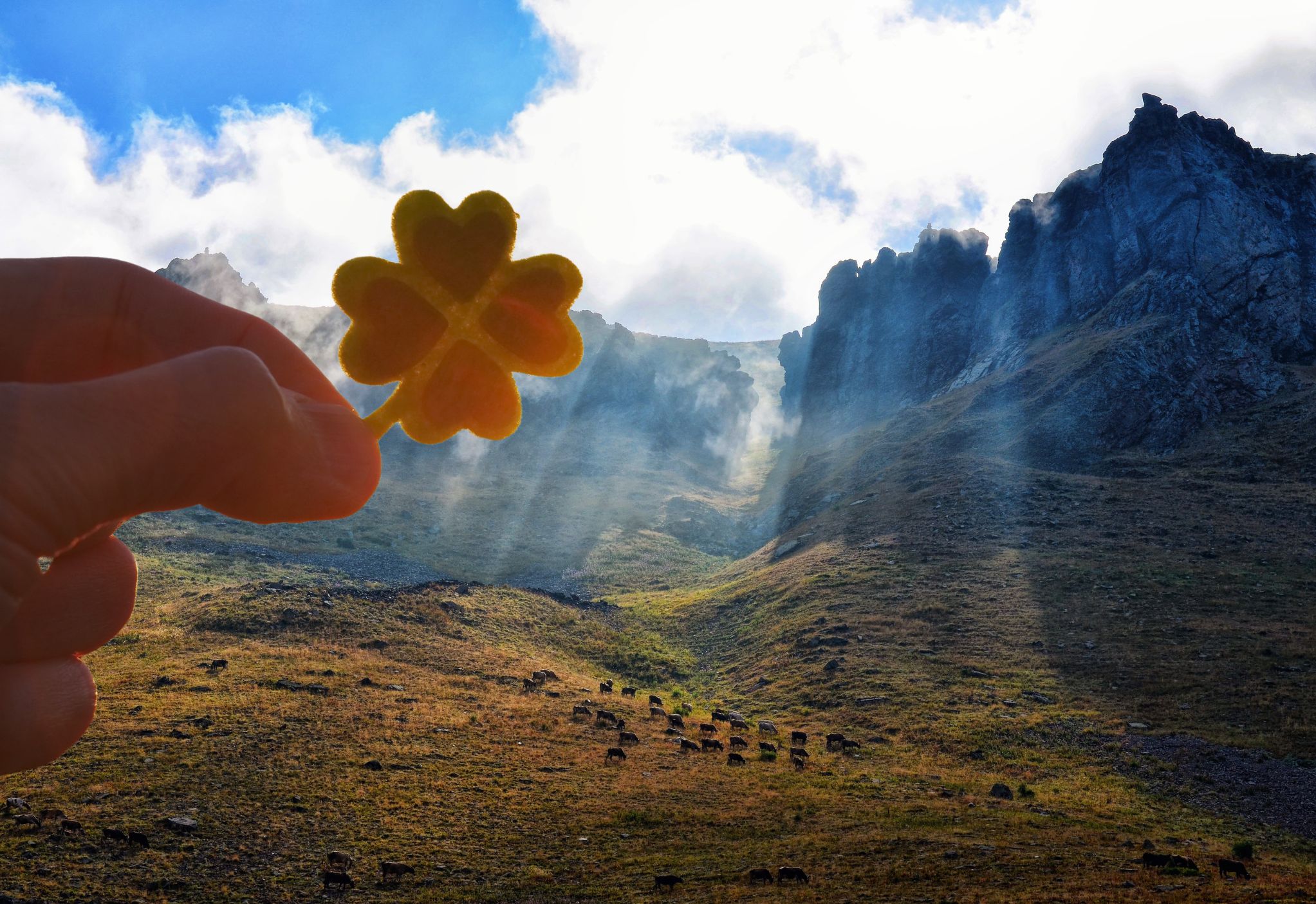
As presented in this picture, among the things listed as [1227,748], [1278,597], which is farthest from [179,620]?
[1278,597]

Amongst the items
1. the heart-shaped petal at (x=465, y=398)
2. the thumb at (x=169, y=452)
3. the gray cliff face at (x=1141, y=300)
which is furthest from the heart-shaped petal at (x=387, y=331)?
the gray cliff face at (x=1141, y=300)

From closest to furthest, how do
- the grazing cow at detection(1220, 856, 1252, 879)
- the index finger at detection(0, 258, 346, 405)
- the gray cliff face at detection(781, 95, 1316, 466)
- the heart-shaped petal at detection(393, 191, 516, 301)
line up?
the index finger at detection(0, 258, 346, 405), the heart-shaped petal at detection(393, 191, 516, 301), the grazing cow at detection(1220, 856, 1252, 879), the gray cliff face at detection(781, 95, 1316, 466)

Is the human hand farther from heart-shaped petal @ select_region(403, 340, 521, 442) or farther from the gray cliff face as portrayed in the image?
the gray cliff face

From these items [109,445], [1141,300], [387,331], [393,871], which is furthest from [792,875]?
[1141,300]

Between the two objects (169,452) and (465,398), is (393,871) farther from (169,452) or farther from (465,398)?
(169,452)

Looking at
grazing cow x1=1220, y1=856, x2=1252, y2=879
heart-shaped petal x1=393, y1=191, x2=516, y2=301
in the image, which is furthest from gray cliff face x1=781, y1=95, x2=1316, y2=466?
heart-shaped petal x1=393, y1=191, x2=516, y2=301

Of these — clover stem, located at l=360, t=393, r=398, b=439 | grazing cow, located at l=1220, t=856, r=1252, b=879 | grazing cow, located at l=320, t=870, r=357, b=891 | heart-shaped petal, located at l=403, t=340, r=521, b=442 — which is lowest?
grazing cow, located at l=320, t=870, r=357, b=891

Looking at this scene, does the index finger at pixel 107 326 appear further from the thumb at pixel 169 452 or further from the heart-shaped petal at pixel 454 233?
the heart-shaped petal at pixel 454 233
